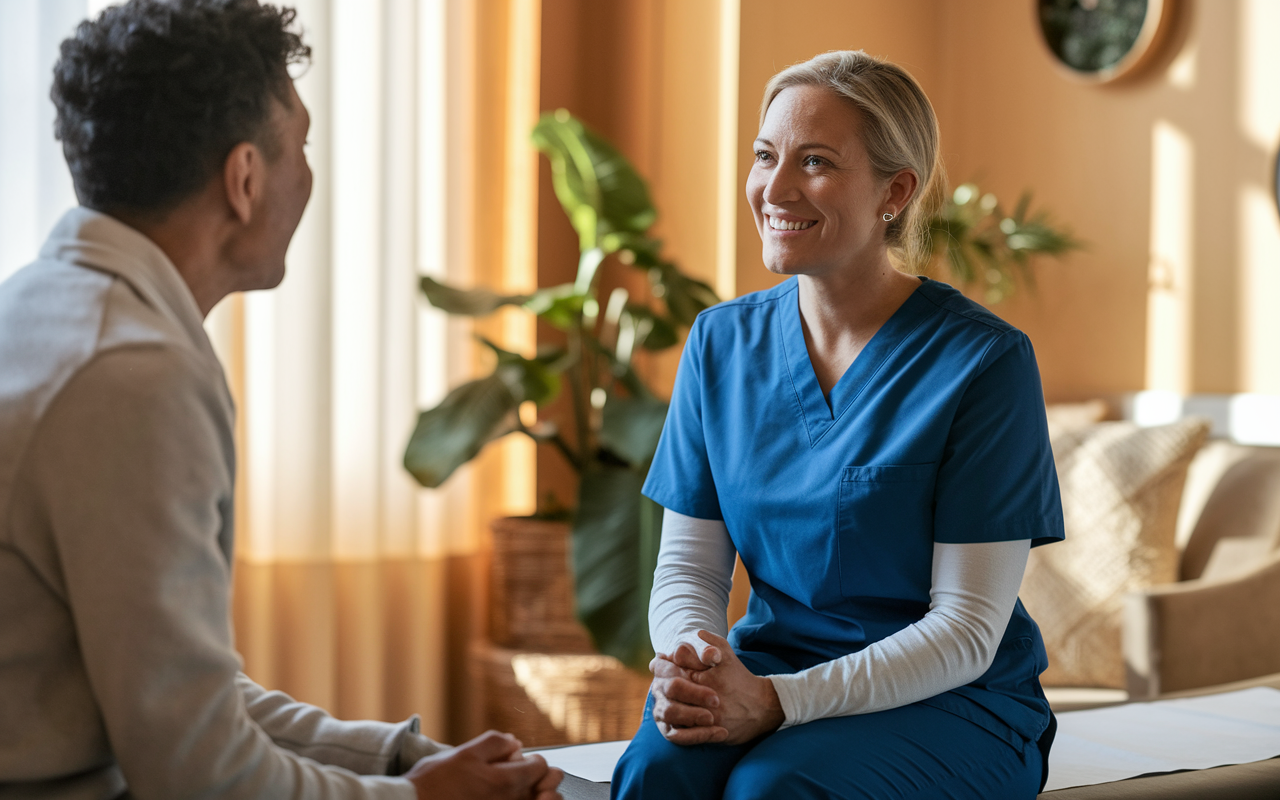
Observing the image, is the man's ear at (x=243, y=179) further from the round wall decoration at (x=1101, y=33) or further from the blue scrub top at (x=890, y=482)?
the round wall decoration at (x=1101, y=33)

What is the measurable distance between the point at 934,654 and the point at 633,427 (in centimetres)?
164

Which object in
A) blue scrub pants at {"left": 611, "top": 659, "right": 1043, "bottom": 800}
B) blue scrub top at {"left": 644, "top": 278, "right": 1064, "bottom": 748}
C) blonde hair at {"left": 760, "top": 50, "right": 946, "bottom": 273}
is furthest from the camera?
blonde hair at {"left": 760, "top": 50, "right": 946, "bottom": 273}

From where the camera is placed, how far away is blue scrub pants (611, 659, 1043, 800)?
1211 millimetres

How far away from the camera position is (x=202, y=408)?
84cm

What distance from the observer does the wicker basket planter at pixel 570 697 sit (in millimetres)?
2926

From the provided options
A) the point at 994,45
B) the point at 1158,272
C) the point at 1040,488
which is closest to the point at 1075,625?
the point at 1158,272

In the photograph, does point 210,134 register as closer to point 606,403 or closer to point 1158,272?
point 606,403

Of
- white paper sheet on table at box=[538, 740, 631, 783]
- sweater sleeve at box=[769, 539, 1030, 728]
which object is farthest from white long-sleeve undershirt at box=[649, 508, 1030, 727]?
white paper sheet on table at box=[538, 740, 631, 783]

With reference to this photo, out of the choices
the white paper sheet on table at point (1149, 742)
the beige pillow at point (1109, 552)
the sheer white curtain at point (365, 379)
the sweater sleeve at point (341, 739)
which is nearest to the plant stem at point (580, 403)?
the sheer white curtain at point (365, 379)

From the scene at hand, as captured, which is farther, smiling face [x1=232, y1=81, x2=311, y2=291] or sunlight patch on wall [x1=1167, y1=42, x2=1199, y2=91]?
sunlight patch on wall [x1=1167, y1=42, x2=1199, y2=91]

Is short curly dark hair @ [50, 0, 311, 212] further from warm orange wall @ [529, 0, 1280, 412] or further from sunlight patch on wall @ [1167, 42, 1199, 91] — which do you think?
sunlight patch on wall @ [1167, 42, 1199, 91]

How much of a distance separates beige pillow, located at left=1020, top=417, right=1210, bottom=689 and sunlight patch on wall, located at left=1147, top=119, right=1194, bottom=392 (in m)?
0.55

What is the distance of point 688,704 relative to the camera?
1.29 metres

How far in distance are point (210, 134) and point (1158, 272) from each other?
292 centimetres
